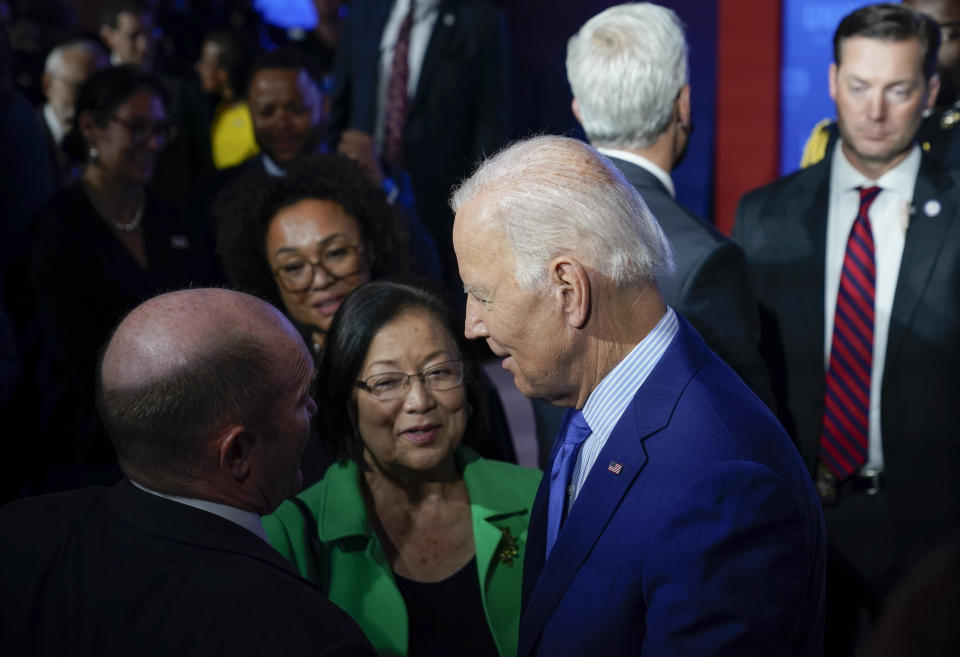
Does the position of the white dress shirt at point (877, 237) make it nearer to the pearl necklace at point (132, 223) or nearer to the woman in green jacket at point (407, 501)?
the woman in green jacket at point (407, 501)

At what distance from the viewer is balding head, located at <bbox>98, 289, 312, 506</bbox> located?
1573 mm

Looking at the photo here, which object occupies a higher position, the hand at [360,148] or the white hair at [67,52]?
the white hair at [67,52]

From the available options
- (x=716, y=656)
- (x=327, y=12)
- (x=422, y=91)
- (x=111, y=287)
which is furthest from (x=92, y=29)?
(x=716, y=656)

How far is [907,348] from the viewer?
110 inches

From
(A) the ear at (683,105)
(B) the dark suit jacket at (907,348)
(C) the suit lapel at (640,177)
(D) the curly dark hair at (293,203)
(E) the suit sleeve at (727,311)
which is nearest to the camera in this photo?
(E) the suit sleeve at (727,311)

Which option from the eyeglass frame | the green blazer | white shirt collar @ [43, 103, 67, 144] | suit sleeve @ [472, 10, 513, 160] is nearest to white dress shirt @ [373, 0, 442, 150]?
suit sleeve @ [472, 10, 513, 160]

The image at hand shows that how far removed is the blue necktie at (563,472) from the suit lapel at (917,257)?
134cm

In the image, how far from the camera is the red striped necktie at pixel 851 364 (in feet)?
9.46

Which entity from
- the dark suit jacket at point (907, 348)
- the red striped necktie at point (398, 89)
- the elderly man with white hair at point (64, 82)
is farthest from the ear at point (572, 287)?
the elderly man with white hair at point (64, 82)

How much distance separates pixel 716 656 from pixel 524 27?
6.57m

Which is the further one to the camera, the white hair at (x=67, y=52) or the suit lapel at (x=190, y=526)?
the white hair at (x=67, y=52)

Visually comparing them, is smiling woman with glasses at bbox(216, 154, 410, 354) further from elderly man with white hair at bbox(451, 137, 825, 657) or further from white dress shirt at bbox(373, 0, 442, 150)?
white dress shirt at bbox(373, 0, 442, 150)

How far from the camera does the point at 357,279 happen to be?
9.84 feet

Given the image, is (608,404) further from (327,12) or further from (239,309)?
(327,12)
